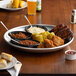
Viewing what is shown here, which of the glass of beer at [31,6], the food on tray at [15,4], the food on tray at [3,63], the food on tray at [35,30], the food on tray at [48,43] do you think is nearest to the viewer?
the food on tray at [3,63]

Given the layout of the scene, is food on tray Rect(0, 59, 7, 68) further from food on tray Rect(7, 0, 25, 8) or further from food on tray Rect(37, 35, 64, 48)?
food on tray Rect(7, 0, 25, 8)

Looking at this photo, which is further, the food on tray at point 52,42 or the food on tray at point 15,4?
the food on tray at point 15,4

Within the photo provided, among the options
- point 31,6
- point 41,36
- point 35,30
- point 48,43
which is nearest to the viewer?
point 48,43

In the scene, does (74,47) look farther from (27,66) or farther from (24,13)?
(24,13)

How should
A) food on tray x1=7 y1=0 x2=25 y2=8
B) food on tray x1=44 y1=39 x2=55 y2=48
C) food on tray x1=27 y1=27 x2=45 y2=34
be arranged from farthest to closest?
food on tray x1=7 y1=0 x2=25 y2=8, food on tray x1=27 y1=27 x2=45 y2=34, food on tray x1=44 y1=39 x2=55 y2=48

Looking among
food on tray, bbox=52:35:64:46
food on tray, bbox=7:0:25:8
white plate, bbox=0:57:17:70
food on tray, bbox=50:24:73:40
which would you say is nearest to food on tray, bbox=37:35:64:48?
food on tray, bbox=52:35:64:46

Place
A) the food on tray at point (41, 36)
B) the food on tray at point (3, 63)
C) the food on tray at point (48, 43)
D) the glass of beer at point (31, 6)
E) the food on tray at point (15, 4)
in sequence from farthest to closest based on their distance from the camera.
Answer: the food on tray at point (15, 4), the glass of beer at point (31, 6), the food on tray at point (41, 36), the food on tray at point (48, 43), the food on tray at point (3, 63)

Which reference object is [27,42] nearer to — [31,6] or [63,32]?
[63,32]

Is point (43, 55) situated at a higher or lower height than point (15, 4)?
lower

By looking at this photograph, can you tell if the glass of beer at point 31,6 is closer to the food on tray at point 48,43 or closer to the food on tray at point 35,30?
the food on tray at point 35,30

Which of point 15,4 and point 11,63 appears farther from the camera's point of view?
point 15,4

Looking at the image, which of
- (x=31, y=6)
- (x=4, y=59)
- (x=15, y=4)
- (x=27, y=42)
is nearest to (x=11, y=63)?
(x=4, y=59)

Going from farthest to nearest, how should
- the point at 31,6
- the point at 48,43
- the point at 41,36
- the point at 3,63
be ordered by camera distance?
the point at 31,6
the point at 41,36
the point at 48,43
the point at 3,63

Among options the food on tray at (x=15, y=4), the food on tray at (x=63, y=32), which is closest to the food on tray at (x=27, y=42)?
the food on tray at (x=63, y=32)
